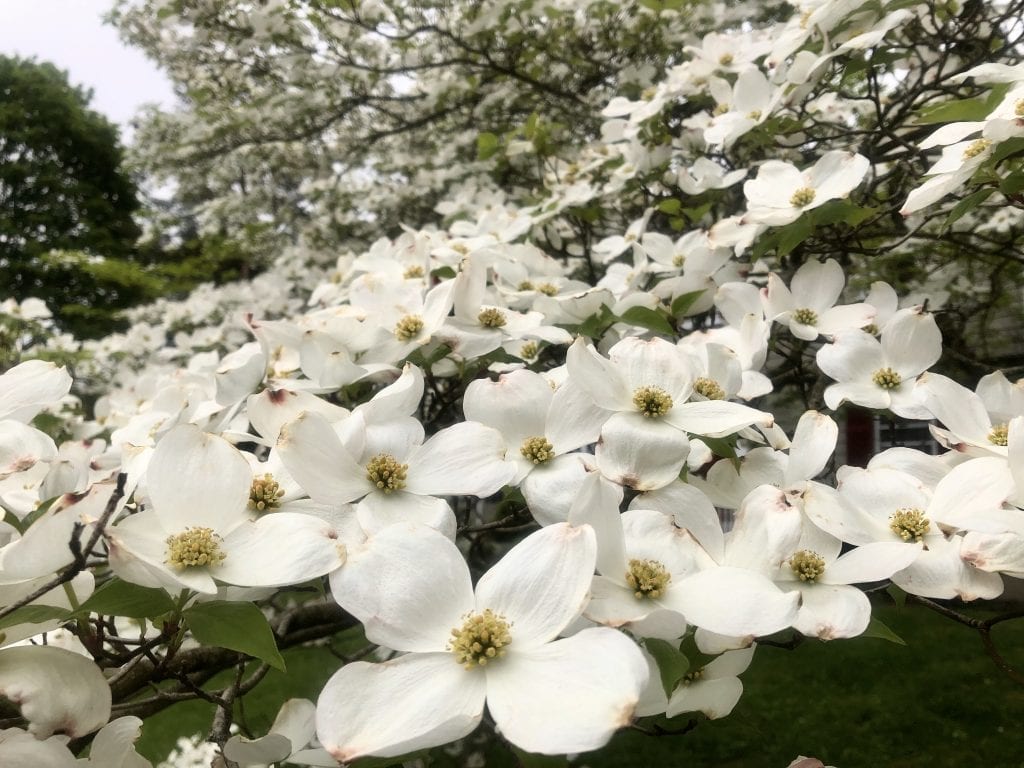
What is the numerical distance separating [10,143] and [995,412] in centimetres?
1446

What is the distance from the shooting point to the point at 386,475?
681 mm

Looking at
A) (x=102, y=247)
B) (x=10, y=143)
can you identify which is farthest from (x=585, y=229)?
(x=10, y=143)

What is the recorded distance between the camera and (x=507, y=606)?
548 millimetres

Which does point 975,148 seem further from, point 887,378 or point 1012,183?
point 887,378

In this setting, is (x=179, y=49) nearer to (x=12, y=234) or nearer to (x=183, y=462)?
(x=183, y=462)

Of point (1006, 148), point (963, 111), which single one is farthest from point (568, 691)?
point (963, 111)

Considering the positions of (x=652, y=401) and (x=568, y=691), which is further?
(x=652, y=401)

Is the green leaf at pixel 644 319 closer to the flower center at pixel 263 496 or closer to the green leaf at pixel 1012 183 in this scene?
the green leaf at pixel 1012 183

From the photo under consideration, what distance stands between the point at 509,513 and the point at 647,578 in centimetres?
34

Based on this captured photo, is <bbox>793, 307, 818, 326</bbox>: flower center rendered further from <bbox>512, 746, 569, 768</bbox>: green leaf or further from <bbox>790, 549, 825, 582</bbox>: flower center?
<bbox>512, 746, 569, 768</bbox>: green leaf

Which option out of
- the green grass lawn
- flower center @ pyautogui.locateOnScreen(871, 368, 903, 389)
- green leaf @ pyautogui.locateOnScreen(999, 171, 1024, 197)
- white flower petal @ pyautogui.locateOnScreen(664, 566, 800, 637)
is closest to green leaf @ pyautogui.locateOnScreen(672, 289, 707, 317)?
flower center @ pyautogui.locateOnScreen(871, 368, 903, 389)

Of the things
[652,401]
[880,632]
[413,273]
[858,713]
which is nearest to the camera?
[880,632]

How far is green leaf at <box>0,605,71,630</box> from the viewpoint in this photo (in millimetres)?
524

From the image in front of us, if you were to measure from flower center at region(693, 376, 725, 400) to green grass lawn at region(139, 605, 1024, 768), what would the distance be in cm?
161
